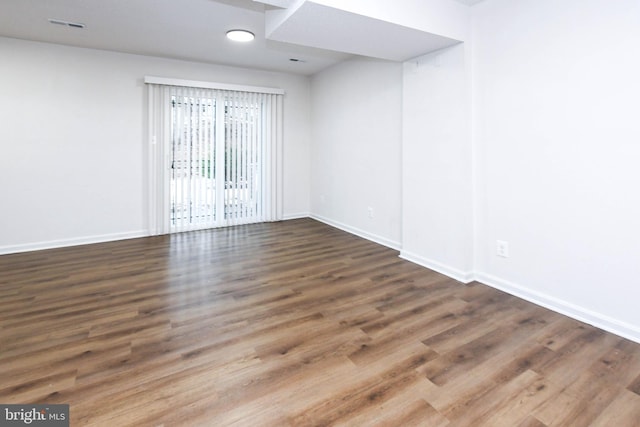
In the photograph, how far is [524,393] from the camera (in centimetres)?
167

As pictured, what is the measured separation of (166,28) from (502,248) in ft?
13.2

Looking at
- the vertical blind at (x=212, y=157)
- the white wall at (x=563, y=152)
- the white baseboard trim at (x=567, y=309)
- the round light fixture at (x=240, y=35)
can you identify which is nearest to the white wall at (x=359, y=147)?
the vertical blind at (x=212, y=157)

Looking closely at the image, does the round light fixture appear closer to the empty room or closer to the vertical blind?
the empty room

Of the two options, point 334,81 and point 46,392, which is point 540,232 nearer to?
point 46,392

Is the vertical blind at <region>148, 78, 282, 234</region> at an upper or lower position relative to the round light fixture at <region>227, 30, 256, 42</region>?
lower

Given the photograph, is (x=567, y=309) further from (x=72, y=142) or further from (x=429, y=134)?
(x=72, y=142)

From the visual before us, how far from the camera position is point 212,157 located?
514 cm

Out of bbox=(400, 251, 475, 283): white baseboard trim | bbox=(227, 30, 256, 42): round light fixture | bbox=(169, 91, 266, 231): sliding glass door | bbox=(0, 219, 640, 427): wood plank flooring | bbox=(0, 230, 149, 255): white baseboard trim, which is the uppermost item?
bbox=(227, 30, 256, 42): round light fixture

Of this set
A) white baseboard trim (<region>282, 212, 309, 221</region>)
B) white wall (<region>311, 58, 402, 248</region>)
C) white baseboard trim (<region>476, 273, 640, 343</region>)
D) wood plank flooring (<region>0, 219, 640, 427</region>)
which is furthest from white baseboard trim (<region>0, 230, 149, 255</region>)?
white baseboard trim (<region>476, 273, 640, 343</region>)

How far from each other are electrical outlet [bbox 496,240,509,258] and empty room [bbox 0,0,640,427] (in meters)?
0.01

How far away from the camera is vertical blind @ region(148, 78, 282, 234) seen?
4797 mm

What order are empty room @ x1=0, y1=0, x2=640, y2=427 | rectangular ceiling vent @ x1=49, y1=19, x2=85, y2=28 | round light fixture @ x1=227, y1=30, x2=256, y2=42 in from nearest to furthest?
empty room @ x1=0, y1=0, x2=640, y2=427 < rectangular ceiling vent @ x1=49, y1=19, x2=85, y2=28 < round light fixture @ x1=227, y1=30, x2=256, y2=42

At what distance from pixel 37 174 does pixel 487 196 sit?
5117 millimetres

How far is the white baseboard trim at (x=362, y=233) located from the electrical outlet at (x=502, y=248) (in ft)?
4.30
